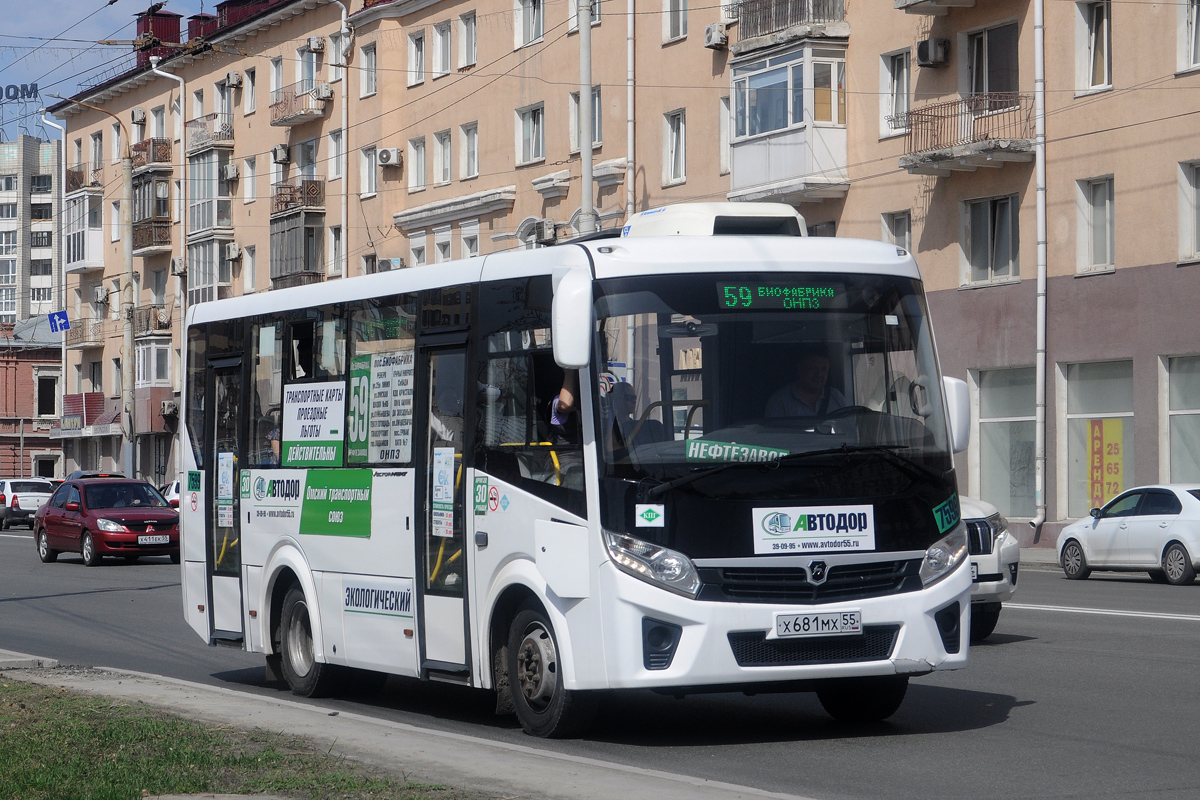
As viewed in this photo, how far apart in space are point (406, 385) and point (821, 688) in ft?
10.4

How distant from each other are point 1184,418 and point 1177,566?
19.2ft

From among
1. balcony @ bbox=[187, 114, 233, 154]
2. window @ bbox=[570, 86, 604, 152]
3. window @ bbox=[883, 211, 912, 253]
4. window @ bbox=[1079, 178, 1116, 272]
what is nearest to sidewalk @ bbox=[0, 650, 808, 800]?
window @ bbox=[1079, 178, 1116, 272]

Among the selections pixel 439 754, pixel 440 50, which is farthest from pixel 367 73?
pixel 439 754

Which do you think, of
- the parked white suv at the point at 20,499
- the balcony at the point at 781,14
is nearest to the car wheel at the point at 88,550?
the balcony at the point at 781,14

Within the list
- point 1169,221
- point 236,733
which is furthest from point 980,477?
point 236,733

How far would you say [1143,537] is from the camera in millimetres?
25234

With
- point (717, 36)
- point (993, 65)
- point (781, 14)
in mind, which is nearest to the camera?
point (993, 65)

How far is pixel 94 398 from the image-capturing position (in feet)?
247

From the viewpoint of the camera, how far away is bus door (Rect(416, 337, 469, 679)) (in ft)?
34.3

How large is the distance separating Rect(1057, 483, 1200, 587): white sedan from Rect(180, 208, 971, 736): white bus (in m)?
15.5

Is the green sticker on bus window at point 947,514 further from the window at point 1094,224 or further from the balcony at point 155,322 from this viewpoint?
the balcony at point 155,322

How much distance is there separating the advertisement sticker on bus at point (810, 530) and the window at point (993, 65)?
24286 millimetres

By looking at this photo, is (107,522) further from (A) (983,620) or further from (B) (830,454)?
(B) (830,454)

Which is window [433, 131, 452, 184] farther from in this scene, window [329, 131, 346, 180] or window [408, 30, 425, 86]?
window [329, 131, 346, 180]
